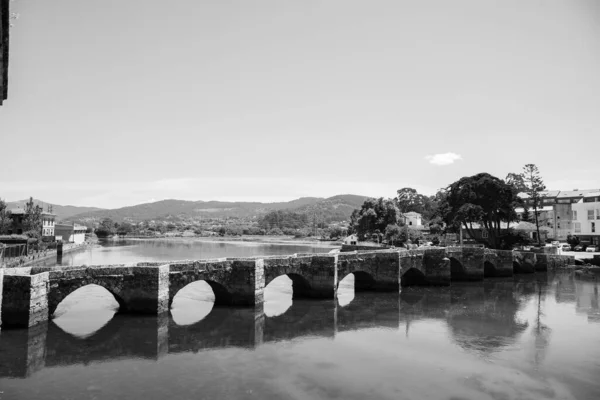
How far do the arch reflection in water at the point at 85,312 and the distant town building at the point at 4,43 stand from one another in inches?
616

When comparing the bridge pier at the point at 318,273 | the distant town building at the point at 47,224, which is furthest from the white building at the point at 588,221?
the distant town building at the point at 47,224

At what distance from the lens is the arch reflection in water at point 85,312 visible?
69.9 ft

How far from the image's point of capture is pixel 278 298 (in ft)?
102

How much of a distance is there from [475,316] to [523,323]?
2.83 metres

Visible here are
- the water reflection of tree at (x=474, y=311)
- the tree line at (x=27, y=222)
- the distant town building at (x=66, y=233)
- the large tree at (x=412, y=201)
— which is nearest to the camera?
the water reflection of tree at (x=474, y=311)

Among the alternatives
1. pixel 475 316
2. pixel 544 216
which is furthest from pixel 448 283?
pixel 544 216

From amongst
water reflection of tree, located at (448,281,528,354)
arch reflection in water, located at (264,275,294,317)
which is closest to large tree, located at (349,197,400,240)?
water reflection of tree, located at (448,281,528,354)

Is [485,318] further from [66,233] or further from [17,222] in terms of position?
[66,233]

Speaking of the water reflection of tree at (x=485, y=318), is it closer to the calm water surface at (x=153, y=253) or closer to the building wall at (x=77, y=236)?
the calm water surface at (x=153, y=253)

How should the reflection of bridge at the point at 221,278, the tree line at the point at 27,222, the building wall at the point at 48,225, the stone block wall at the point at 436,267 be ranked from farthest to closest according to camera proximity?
the building wall at the point at 48,225, the tree line at the point at 27,222, the stone block wall at the point at 436,267, the reflection of bridge at the point at 221,278

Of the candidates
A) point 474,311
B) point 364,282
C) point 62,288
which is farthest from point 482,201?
point 62,288

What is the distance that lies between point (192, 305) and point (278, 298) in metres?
6.75

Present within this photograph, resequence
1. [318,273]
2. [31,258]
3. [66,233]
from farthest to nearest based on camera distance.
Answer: [66,233] → [31,258] → [318,273]

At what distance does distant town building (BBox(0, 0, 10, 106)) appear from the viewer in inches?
255
